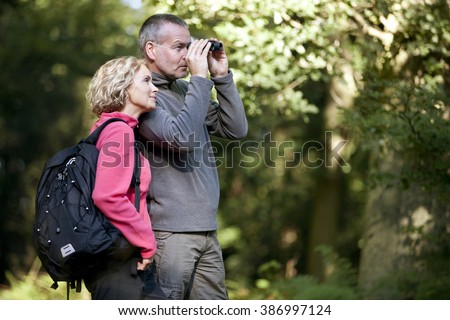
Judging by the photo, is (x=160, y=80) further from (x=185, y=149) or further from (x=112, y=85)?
(x=185, y=149)

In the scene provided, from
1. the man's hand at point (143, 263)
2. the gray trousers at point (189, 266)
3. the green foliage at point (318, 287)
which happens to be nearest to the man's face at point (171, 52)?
the gray trousers at point (189, 266)

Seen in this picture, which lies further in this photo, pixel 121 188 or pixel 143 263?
pixel 143 263

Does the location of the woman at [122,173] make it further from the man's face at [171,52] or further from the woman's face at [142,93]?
the man's face at [171,52]

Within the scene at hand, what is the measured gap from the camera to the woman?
378cm

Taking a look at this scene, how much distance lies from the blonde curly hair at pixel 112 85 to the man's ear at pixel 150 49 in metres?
0.29

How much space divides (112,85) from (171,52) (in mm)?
482

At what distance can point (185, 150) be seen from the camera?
4.08 m

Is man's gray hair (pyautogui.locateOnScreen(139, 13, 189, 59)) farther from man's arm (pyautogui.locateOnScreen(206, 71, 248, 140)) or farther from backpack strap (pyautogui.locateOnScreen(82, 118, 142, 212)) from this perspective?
backpack strap (pyautogui.locateOnScreen(82, 118, 142, 212))

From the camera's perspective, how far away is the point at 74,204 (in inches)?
148

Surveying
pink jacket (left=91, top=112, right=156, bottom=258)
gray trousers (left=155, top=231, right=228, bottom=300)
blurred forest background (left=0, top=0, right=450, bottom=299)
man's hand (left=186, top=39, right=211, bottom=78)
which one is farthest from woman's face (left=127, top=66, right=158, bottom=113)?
blurred forest background (left=0, top=0, right=450, bottom=299)

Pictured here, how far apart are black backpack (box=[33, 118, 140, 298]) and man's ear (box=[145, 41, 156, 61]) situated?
78 cm

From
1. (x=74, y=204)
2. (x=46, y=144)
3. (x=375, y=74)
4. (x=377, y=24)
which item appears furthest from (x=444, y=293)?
(x=46, y=144)

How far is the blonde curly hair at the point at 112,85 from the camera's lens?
406cm

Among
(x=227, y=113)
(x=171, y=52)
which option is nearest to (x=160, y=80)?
(x=171, y=52)
